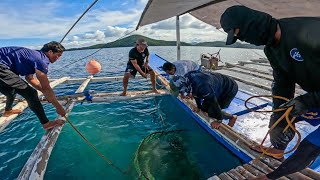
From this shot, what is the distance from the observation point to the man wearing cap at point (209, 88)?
161 inches

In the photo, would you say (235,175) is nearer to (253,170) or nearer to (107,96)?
(253,170)

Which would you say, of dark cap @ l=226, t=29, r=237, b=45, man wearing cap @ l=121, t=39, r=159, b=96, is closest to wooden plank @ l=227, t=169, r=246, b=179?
dark cap @ l=226, t=29, r=237, b=45

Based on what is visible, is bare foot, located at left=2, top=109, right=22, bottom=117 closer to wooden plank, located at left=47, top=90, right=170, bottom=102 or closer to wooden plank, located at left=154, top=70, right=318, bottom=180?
wooden plank, located at left=47, top=90, right=170, bottom=102

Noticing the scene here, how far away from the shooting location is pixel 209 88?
13.4 ft

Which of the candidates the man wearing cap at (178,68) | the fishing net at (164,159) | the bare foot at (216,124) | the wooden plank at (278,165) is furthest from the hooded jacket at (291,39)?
the fishing net at (164,159)

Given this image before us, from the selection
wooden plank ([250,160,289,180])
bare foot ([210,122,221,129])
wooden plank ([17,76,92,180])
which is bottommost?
bare foot ([210,122,221,129])

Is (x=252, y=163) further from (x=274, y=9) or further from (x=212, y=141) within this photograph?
(x=274, y=9)

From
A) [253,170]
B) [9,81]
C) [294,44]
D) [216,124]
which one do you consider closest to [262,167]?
[253,170]

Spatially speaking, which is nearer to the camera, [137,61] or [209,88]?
[209,88]

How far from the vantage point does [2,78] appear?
387cm

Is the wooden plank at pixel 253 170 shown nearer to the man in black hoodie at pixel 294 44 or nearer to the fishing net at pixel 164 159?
the man in black hoodie at pixel 294 44

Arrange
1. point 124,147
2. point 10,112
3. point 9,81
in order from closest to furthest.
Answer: point 9,81
point 10,112
point 124,147

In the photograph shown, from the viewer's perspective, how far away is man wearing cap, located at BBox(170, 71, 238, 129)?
13.4 feet

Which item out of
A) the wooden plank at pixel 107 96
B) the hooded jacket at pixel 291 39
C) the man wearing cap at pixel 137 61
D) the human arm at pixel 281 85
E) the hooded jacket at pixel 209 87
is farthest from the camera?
the man wearing cap at pixel 137 61
